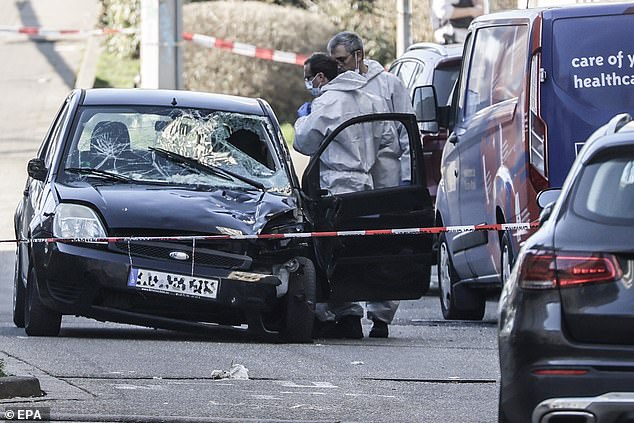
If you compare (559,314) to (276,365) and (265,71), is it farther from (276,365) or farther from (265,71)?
(265,71)

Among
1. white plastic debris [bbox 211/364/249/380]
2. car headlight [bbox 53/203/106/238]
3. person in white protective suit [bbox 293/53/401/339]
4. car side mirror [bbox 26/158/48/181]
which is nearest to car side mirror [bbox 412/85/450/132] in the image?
person in white protective suit [bbox 293/53/401/339]

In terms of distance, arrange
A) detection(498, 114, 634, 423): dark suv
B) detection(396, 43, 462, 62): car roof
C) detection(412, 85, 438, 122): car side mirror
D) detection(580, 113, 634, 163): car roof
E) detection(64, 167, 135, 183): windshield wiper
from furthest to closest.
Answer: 1. detection(396, 43, 462, 62): car roof
2. detection(412, 85, 438, 122): car side mirror
3. detection(64, 167, 135, 183): windshield wiper
4. detection(580, 113, 634, 163): car roof
5. detection(498, 114, 634, 423): dark suv

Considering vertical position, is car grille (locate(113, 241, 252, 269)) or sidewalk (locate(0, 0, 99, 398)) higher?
car grille (locate(113, 241, 252, 269))

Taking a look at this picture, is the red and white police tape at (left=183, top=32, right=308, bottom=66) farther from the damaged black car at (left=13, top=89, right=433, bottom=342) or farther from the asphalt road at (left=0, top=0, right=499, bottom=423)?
the damaged black car at (left=13, top=89, right=433, bottom=342)

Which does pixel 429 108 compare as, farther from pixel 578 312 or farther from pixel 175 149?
pixel 578 312

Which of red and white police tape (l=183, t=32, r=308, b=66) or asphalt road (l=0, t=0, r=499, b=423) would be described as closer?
asphalt road (l=0, t=0, r=499, b=423)

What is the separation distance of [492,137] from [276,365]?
276cm

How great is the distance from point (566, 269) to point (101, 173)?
564 cm

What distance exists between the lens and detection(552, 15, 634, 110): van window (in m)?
10.8

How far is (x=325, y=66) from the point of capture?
487 inches

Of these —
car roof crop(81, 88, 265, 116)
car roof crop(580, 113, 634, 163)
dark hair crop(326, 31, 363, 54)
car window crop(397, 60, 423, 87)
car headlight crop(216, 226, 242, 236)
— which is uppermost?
car roof crop(580, 113, 634, 163)

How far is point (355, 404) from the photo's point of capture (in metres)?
8.39

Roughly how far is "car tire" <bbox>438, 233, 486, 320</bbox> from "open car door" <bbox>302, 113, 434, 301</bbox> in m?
2.02

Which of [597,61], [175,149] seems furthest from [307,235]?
[597,61]
